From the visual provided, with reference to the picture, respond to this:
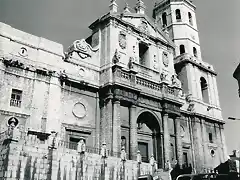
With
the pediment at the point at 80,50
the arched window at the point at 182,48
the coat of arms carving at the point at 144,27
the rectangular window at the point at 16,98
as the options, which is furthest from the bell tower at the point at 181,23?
the rectangular window at the point at 16,98

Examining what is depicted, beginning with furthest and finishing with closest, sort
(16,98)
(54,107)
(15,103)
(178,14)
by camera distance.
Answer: (178,14) < (54,107) < (16,98) < (15,103)

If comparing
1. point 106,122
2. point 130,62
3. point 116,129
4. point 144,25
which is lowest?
point 116,129

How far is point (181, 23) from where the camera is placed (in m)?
37.0

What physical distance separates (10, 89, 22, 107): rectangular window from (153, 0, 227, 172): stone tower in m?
18.5

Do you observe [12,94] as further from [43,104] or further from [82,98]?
[82,98]

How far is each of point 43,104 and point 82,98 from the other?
346 centimetres

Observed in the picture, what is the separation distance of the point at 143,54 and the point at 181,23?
10159 mm

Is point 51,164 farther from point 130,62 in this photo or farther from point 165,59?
point 165,59

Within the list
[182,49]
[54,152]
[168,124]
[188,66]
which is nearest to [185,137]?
[168,124]

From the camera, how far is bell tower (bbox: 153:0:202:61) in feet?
119

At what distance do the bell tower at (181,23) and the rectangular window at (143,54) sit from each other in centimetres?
689

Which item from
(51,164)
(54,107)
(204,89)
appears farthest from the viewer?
(204,89)

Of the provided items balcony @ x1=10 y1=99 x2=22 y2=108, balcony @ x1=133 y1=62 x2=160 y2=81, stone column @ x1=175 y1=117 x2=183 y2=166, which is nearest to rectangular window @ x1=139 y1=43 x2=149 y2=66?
balcony @ x1=133 y1=62 x2=160 y2=81

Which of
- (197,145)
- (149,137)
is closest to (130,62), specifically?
(149,137)
